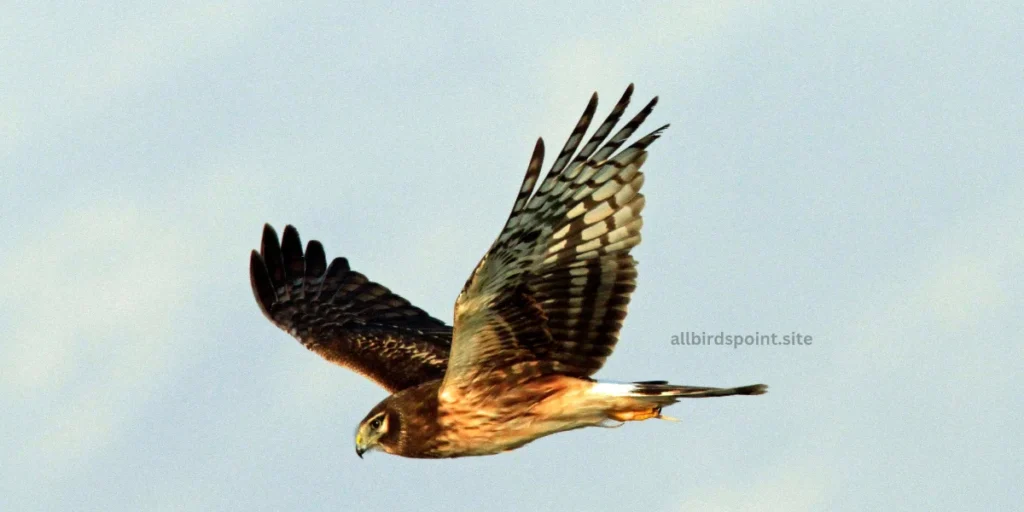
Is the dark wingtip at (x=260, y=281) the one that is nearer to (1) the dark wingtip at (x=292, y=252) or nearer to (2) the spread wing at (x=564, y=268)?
(1) the dark wingtip at (x=292, y=252)

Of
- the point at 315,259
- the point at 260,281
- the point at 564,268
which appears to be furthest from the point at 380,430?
the point at 315,259

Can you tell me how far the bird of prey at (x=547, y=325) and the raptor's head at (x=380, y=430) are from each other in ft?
0.04

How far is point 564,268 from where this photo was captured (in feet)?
39.1

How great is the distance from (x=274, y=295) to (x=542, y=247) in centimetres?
551

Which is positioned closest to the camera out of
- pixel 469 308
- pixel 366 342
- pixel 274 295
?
pixel 469 308

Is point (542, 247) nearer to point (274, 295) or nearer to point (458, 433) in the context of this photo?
point (458, 433)

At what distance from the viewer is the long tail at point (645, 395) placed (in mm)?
11961

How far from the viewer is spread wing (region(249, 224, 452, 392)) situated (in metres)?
15.1

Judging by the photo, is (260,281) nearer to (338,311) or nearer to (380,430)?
(338,311)

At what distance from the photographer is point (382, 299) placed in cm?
1664

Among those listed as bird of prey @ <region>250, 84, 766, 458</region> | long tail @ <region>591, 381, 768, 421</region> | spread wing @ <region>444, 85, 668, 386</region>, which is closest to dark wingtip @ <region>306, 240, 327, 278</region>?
bird of prey @ <region>250, 84, 766, 458</region>

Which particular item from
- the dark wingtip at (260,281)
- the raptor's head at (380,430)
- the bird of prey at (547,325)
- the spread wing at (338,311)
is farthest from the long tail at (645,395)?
the dark wingtip at (260,281)

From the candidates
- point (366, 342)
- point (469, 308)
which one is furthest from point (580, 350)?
point (366, 342)

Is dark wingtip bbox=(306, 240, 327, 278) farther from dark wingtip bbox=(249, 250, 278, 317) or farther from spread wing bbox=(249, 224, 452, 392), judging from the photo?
dark wingtip bbox=(249, 250, 278, 317)
